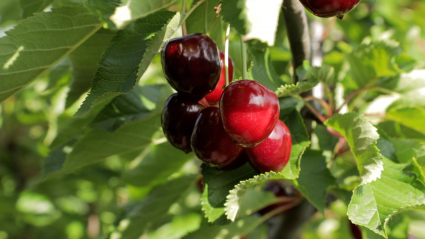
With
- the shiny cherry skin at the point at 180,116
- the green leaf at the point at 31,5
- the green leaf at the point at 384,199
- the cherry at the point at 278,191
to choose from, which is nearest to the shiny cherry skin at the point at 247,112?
the shiny cherry skin at the point at 180,116

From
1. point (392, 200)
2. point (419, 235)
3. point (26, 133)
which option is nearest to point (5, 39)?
point (392, 200)

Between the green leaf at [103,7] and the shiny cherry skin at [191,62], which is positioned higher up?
the green leaf at [103,7]

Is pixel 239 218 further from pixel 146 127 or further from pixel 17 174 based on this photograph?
pixel 17 174

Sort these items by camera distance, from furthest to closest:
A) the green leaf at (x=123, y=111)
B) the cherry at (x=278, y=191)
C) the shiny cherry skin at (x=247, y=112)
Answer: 1. the cherry at (x=278, y=191)
2. the green leaf at (x=123, y=111)
3. the shiny cherry skin at (x=247, y=112)

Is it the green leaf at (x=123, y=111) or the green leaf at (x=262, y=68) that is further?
the green leaf at (x=123, y=111)

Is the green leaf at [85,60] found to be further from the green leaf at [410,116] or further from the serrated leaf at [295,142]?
the green leaf at [410,116]

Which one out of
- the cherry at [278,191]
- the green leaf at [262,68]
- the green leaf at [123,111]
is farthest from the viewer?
the cherry at [278,191]

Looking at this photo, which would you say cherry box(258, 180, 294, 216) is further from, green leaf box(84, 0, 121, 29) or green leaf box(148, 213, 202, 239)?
green leaf box(84, 0, 121, 29)
